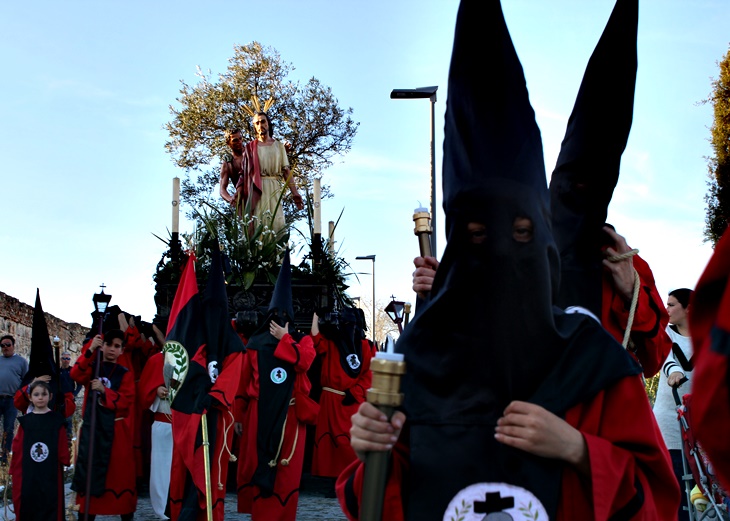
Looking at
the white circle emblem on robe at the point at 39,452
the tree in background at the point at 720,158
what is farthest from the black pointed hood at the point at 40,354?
the tree in background at the point at 720,158

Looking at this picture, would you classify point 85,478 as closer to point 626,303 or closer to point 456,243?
point 626,303

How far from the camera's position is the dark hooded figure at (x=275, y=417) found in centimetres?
879

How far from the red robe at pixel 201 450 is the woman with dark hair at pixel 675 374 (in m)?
3.67

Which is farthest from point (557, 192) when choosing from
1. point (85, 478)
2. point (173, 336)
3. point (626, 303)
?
point (85, 478)

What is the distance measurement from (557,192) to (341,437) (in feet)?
29.7

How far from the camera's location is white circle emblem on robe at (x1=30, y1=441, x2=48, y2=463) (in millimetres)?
8188

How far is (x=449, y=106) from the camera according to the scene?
2.49 m

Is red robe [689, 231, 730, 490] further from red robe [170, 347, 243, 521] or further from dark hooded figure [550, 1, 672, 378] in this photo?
red robe [170, 347, 243, 521]

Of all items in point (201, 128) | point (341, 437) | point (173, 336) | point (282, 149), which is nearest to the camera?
point (173, 336)

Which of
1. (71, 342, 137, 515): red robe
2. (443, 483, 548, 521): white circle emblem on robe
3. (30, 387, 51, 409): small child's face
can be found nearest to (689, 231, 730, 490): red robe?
(443, 483, 548, 521): white circle emblem on robe

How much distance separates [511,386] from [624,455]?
13.5 inches

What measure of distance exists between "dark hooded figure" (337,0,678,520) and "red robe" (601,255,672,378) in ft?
3.63

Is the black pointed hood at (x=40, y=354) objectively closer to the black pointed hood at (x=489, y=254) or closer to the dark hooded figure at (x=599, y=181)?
the dark hooded figure at (x=599, y=181)

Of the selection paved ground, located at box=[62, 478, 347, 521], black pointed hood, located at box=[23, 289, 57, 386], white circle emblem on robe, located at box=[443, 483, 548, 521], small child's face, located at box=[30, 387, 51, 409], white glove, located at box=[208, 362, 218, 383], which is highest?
black pointed hood, located at box=[23, 289, 57, 386]
